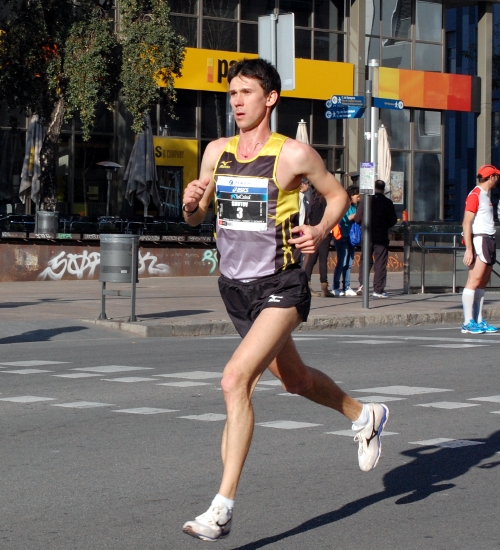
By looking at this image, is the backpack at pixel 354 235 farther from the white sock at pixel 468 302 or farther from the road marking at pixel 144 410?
the road marking at pixel 144 410

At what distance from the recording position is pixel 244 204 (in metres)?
5.18

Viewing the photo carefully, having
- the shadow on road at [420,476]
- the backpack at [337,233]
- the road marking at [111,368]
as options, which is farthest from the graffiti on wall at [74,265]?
the shadow on road at [420,476]

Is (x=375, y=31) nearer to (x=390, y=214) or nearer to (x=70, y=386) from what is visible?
(x=390, y=214)

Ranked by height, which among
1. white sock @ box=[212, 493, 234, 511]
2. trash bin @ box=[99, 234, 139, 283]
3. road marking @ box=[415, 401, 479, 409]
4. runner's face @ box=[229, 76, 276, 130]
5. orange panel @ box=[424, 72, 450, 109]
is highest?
orange panel @ box=[424, 72, 450, 109]

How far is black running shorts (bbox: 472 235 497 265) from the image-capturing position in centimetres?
1323

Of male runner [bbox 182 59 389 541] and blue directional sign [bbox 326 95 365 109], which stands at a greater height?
→ blue directional sign [bbox 326 95 365 109]

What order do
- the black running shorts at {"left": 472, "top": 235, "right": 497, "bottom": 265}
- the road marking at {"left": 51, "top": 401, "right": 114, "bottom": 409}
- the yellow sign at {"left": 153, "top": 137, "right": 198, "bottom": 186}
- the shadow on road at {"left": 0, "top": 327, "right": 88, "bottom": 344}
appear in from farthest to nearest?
the yellow sign at {"left": 153, "top": 137, "right": 198, "bottom": 186}
the shadow on road at {"left": 0, "top": 327, "right": 88, "bottom": 344}
the black running shorts at {"left": 472, "top": 235, "right": 497, "bottom": 265}
the road marking at {"left": 51, "top": 401, "right": 114, "bottom": 409}

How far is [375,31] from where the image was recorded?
125 feet

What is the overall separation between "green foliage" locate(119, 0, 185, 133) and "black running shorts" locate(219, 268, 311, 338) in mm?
21121

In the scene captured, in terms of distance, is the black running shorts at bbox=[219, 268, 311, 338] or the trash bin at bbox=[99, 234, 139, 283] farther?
the trash bin at bbox=[99, 234, 139, 283]

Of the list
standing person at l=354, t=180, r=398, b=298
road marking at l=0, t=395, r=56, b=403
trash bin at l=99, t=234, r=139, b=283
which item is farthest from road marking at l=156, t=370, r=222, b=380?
standing person at l=354, t=180, r=398, b=298

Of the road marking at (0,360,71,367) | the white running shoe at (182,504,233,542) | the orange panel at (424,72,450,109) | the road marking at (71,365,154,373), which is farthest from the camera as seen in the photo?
the orange panel at (424,72,450,109)

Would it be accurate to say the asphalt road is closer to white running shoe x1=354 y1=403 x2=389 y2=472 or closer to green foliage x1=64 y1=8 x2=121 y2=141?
white running shoe x1=354 y1=403 x2=389 y2=472

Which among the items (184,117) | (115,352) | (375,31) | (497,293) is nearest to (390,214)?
(497,293)
